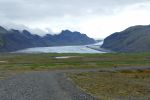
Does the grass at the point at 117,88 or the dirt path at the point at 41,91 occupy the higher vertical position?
the dirt path at the point at 41,91

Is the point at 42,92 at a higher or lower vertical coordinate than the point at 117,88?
higher

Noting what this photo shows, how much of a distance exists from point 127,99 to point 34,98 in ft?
30.8

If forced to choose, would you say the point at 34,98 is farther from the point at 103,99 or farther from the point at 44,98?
the point at 103,99

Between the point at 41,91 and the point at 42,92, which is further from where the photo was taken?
the point at 41,91

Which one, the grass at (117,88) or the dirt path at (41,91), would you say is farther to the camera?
the grass at (117,88)

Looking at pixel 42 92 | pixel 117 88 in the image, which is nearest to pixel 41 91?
pixel 42 92

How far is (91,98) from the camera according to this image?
35969mm

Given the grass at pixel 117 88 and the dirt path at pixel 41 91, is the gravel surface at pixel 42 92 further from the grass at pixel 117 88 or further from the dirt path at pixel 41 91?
the grass at pixel 117 88

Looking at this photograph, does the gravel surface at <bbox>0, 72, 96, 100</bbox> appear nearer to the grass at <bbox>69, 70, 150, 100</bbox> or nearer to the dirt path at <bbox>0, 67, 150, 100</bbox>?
the dirt path at <bbox>0, 67, 150, 100</bbox>

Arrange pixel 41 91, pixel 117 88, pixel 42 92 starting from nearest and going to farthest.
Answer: pixel 42 92 < pixel 41 91 < pixel 117 88

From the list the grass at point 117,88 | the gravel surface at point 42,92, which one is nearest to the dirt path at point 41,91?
the gravel surface at point 42,92

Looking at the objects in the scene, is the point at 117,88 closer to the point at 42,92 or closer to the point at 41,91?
the point at 41,91

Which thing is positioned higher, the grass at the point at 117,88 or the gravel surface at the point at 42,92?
the gravel surface at the point at 42,92

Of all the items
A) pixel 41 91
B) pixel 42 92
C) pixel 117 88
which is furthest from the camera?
pixel 117 88
